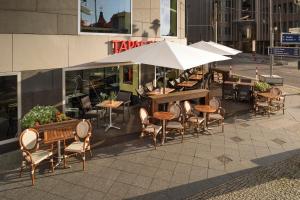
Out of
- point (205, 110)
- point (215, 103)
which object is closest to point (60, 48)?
point (205, 110)

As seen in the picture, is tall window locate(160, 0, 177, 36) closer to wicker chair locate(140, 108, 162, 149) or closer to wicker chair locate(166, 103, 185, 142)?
wicker chair locate(166, 103, 185, 142)

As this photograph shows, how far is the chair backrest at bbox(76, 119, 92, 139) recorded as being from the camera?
8.77m

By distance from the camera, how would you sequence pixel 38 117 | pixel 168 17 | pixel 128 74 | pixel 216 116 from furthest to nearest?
pixel 168 17
pixel 128 74
pixel 216 116
pixel 38 117

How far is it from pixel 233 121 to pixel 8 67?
8490mm

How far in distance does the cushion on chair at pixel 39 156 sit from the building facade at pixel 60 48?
2.08 meters

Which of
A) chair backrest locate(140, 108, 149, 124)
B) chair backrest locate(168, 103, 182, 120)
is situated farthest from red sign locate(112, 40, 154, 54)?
chair backrest locate(140, 108, 149, 124)

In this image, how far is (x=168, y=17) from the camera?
1900cm

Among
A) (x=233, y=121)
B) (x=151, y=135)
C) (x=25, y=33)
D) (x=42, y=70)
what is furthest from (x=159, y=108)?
(x=25, y=33)

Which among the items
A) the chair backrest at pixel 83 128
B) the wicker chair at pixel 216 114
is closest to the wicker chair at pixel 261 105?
the wicker chair at pixel 216 114

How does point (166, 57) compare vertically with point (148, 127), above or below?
above

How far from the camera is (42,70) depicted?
1067 cm

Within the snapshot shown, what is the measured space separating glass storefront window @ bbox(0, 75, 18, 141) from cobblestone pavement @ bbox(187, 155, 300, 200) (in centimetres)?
589

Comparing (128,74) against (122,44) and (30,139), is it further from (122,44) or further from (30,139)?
(30,139)

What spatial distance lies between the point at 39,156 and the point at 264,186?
5283 mm
